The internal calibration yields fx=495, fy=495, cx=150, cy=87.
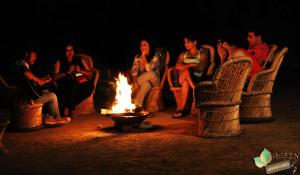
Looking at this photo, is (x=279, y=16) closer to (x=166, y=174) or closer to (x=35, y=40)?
(x=35, y=40)

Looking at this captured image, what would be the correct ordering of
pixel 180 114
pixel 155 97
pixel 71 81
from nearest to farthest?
pixel 180 114 → pixel 71 81 → pixel 155 97

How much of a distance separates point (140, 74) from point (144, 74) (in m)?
0.14

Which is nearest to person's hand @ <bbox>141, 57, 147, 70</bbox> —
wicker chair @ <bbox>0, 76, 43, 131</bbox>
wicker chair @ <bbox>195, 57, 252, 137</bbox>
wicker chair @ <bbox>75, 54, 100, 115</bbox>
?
wicker chair @ <bbox>75, 54, 100, 115</bbox>

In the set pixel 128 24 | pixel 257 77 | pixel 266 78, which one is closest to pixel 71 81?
pixel 257 77

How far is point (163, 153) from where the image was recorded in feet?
21.1

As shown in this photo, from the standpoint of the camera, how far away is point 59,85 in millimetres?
10078

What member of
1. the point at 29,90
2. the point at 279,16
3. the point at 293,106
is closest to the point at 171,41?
the point at 279,16

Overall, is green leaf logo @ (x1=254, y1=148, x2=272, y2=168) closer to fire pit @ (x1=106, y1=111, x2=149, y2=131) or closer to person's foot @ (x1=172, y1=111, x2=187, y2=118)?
fire pit @ (x1=106, y1=111, x2=149, y2=131)

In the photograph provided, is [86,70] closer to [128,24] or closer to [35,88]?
[35,88]

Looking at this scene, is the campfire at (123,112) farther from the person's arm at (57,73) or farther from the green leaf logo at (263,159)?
the green leaf logo at (263,159)

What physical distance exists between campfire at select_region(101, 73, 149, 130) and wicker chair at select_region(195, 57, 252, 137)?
1.17m

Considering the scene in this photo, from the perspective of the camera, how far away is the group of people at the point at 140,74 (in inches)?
359

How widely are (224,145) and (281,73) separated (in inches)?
435

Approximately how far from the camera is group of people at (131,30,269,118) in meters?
9.60
